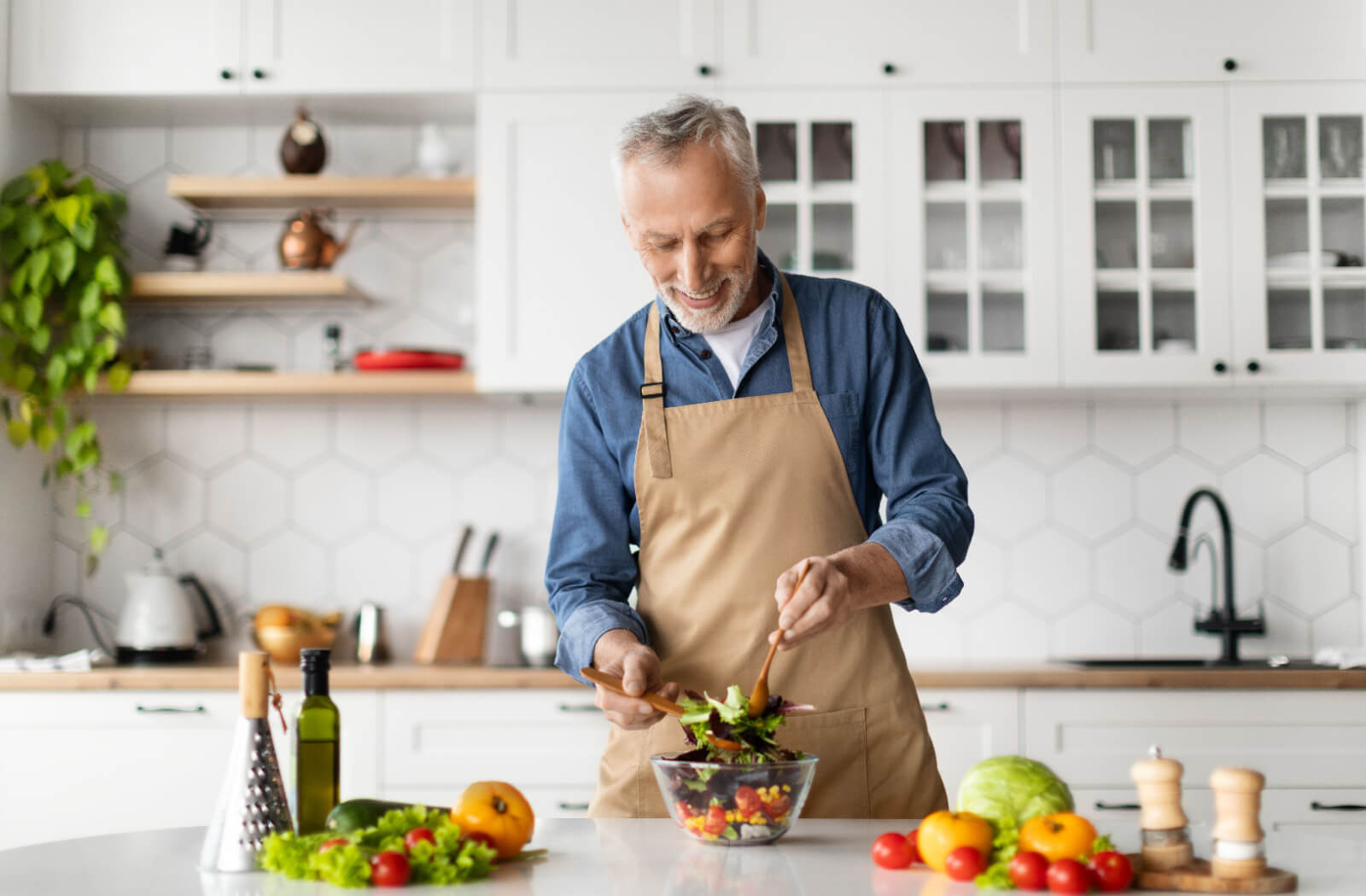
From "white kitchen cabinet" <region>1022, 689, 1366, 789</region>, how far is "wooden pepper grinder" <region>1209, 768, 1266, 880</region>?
1.78 m

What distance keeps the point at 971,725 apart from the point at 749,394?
1383mm

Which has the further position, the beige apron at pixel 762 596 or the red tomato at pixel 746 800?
the beige apron at pixel 762 596

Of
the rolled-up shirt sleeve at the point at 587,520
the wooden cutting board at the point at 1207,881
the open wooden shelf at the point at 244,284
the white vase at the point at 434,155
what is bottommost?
the wooden cutting board at the point at 1207,881

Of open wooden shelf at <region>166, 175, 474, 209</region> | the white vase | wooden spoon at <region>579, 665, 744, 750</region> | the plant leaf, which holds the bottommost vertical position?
wooden spoon at <region>579, 665, 744, 750</region>

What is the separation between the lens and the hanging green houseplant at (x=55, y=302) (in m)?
3.12

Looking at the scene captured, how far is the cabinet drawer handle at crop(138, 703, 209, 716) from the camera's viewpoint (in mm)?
2881

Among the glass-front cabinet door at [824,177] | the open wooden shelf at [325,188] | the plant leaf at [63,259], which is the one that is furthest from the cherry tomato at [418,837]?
the plant leaf at [63,259]

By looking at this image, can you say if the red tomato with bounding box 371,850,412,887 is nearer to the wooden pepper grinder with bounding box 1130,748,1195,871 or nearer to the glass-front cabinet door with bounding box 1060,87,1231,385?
the wooden pepper grinder with bounding box 1130,748,1195,871

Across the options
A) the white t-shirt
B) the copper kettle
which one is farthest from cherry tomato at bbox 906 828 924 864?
the copper kettle

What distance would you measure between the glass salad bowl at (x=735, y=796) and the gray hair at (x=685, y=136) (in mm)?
797

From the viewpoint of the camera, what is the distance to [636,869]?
48.4 inches

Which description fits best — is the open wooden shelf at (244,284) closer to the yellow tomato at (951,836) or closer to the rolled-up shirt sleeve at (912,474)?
the rolled-up shirt sleeve at (912,474)

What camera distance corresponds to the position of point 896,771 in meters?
1.71

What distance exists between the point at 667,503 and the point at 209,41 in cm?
209
